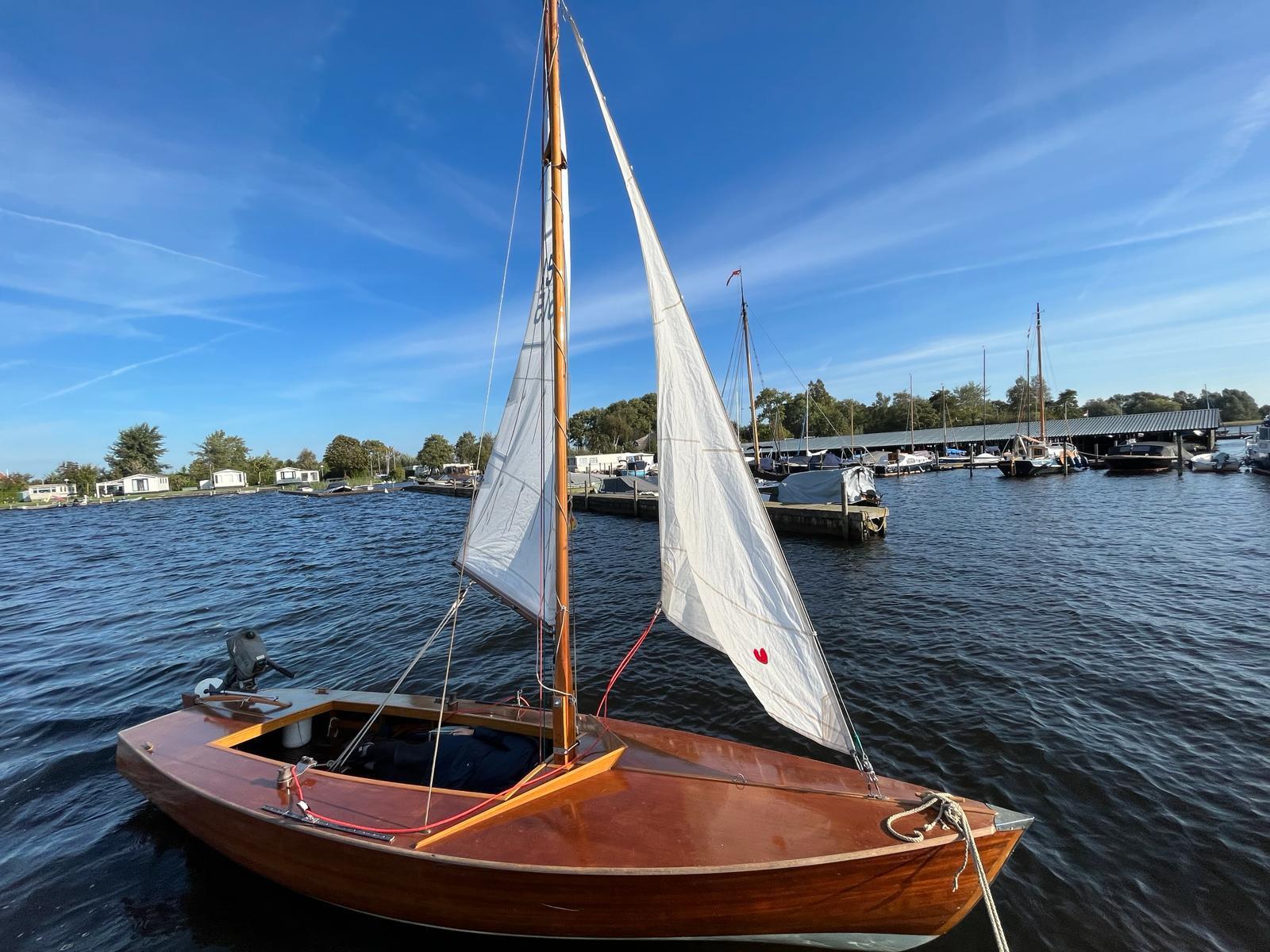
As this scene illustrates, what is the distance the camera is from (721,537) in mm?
4961

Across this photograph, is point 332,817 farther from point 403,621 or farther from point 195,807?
point 403,621

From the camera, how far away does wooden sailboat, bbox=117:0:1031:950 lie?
12.1 feet

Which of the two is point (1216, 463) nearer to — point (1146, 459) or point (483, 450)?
point (1146, 459)

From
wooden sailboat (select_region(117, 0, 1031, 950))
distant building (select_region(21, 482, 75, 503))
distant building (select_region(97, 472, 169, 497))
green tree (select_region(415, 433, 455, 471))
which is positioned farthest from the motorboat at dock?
distant building (select_region(21, 482, 75, 503))

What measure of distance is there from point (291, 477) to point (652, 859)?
133290 millimetres

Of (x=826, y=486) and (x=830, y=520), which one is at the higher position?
(x=826, y=486)

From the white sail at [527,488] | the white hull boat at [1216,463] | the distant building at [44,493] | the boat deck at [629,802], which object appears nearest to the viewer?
the boat deck at [629,802]

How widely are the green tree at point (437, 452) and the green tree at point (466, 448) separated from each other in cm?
169

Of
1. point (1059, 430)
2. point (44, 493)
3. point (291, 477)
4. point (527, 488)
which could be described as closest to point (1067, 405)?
point (1059, 430)

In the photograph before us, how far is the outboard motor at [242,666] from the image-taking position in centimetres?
749

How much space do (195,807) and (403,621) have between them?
10463 millimetres

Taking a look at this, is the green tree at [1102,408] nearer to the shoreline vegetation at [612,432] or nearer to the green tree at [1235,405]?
the shoreline vegetation at [612,432]

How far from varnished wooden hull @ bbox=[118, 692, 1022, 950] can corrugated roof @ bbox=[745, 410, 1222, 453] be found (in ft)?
239

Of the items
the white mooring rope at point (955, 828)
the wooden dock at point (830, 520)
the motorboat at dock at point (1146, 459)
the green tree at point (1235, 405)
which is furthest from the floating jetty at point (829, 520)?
the green tree at point (1235, 405)
